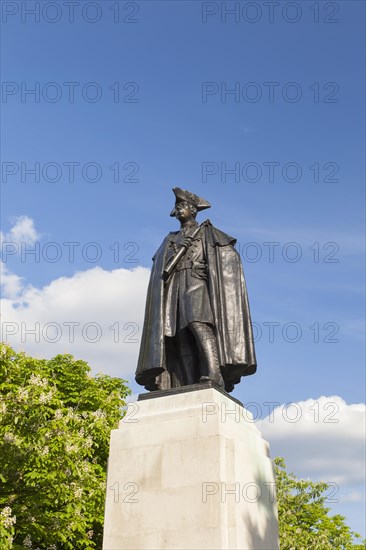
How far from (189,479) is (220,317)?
104 inches

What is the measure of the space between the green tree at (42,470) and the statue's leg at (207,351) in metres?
9.32

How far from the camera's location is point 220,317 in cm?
1023

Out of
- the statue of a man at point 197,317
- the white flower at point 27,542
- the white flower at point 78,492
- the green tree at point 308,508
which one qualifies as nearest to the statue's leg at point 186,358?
the statue of a man at point 197,317

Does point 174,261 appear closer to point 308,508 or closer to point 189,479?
point 189,479

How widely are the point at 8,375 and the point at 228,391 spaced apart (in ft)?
43.4

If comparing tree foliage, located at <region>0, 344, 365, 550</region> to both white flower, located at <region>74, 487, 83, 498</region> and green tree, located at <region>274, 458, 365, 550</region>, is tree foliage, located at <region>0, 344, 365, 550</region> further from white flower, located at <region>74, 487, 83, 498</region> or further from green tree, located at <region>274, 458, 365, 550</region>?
green tree, located at <region>274, 458, 365, 550</region>

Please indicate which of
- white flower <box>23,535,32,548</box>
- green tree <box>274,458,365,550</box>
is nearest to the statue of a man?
white flower <box>23,535,32,548</box>

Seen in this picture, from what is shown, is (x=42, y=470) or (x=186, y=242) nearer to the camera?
(x=186, y=242)

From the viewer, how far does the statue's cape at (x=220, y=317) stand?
33.0 ft

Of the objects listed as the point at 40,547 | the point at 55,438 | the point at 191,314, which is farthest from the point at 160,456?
the point at 40,547

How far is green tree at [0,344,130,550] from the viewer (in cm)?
1806

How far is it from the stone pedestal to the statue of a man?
1.86ft

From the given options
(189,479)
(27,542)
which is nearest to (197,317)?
(189,479)

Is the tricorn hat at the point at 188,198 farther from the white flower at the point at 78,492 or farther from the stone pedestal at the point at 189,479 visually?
the white flower at the point at 78,492
